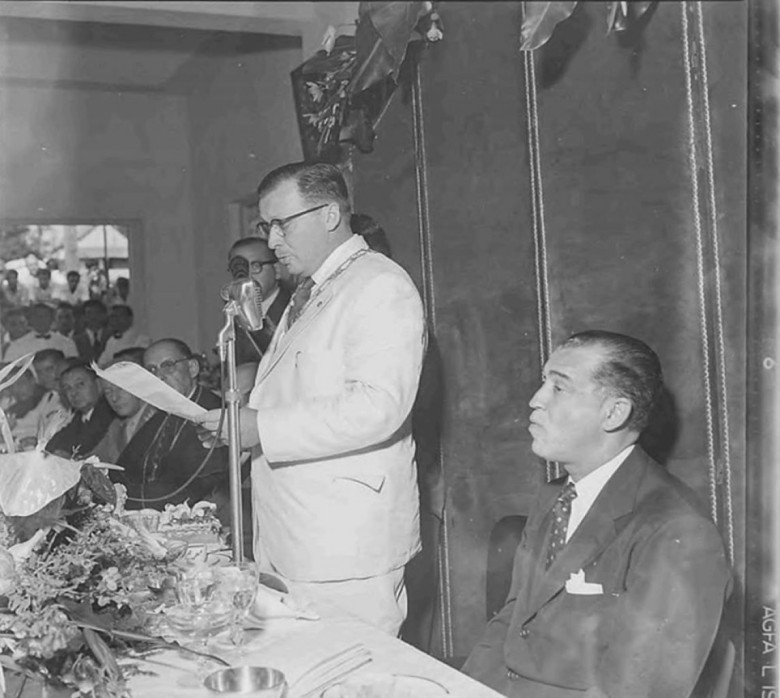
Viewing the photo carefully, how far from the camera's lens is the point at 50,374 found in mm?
2682

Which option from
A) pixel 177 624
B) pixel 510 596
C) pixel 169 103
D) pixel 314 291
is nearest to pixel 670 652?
pixel 510 596

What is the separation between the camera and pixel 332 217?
2154 millimetres

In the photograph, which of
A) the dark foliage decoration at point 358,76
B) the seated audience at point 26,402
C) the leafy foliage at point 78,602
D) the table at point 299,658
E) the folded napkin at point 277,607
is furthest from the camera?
the seated audience at point 26,402

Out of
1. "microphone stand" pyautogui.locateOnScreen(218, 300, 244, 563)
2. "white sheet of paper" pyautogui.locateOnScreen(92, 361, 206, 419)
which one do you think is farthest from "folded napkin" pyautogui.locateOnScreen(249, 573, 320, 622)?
"white sheet of paper" pyautogui.locateOnScreen(92, 361, 206, 419)

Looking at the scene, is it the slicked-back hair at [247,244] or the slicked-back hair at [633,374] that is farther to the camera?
the slicked-back hair at [247,244]

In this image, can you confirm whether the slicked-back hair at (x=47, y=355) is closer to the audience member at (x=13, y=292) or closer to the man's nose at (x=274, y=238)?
the audience member at (x=13, y=292)

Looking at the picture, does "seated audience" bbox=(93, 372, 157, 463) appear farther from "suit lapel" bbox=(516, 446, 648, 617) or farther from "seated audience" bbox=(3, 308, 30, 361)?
"suit lapel" bbox=(516, 446, 648, 617)

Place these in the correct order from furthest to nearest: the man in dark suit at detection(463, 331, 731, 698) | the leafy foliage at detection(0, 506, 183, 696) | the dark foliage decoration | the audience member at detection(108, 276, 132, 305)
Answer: the audience member at detection(108, 276, 132, 305) < the dark foliage decoration < the man in dark suit at detection(463, 331, 731, 698) < the leafy foliage at detection(0, 506, 183, 696)

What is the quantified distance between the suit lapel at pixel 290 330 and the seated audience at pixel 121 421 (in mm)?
491

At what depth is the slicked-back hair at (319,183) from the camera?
2148 millimetres

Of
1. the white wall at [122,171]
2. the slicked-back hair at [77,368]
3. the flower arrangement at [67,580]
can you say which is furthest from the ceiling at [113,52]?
the flower arrangement at [67,580]

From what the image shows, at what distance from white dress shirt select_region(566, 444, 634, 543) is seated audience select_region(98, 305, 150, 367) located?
1151mm

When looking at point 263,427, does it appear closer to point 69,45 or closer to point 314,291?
point 314,291

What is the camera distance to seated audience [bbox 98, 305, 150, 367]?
254 centimetres
